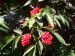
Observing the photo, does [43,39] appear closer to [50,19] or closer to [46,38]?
[46,38]

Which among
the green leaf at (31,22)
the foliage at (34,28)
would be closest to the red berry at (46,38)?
the foliage at (34,28)

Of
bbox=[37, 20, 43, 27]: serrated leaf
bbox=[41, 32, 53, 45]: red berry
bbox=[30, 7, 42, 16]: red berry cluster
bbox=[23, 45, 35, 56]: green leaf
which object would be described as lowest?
bbox=[23, 45, 35, 56]: green leaf

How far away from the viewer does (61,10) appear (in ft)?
8.95

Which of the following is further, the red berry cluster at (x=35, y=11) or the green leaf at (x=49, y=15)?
the red berry cluster at (x=35, y=11)

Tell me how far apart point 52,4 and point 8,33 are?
44 cm

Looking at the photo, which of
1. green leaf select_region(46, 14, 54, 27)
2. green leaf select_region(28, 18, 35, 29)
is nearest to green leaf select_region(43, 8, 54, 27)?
green leaf select_region(46, 14, 54, 27)

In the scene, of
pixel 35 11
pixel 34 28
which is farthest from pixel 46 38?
pixel 35 11

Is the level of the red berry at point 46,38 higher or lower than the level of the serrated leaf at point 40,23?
lower

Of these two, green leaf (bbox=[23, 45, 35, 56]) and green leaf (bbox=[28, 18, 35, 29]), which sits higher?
green leaf (bbox=[28, 18, 35, 29])

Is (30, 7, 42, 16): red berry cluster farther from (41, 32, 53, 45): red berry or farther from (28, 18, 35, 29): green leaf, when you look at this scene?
(41, 32, 53, 45): red berry

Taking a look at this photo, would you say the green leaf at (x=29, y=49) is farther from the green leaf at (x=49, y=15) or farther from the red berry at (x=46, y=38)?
the green leaf at (x=49, y=15)


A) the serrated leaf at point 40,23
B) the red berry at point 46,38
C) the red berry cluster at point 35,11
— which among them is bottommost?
the red berry at point 46,38

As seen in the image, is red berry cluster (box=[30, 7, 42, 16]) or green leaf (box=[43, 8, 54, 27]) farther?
red berry cluster (box=[30, 7, 42, 16])

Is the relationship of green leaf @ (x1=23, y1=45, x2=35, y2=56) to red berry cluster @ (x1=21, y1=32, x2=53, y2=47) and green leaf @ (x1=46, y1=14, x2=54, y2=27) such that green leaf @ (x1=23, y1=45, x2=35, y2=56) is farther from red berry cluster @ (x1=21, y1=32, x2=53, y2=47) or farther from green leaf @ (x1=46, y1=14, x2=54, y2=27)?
green leaf @ (x1=46, y1=14, x2=54, y2=27)
